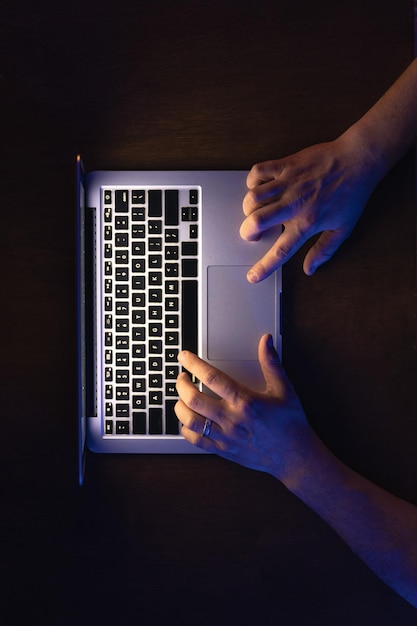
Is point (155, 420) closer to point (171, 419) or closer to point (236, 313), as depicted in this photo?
point (171, 419)

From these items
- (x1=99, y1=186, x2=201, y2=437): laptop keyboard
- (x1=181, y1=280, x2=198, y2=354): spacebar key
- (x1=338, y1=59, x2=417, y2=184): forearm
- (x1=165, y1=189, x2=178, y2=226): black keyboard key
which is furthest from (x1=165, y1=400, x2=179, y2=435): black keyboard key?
(x1=338, y1=59, x2=417, y2=184): forearm

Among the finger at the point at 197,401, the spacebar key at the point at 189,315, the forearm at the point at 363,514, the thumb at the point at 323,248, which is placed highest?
the thumb at the point at 323,248

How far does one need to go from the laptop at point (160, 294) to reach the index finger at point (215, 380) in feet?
0.13

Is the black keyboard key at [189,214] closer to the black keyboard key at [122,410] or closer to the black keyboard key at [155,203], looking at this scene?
the black keyboard key at [155,203]

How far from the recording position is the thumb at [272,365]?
1048 millimetres

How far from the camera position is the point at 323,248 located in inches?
41.7

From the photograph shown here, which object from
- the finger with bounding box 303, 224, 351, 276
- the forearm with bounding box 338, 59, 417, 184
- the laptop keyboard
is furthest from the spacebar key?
the forearm with bounding box 338, 59, 417, 184

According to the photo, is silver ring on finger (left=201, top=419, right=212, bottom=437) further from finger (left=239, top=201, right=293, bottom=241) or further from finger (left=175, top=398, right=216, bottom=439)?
finger (left=239, top=201, right=293, bottom=241)

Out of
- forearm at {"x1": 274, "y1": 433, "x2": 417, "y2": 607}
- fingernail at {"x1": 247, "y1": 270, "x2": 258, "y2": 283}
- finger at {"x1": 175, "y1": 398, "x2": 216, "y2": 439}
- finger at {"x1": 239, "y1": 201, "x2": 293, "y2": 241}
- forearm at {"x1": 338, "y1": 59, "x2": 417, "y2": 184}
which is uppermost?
forearm at {"x1": 338, "y1": 59, "x2": 417, "y2": 184}

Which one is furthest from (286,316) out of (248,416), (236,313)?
(248,416)

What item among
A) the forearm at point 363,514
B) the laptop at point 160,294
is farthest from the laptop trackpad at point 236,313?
the forearm at point 363,514

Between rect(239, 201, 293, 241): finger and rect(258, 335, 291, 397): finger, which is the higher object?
rect(239, 201, 293, 241): finger

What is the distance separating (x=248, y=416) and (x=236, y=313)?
18cm

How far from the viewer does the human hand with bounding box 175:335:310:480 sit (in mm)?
1027
